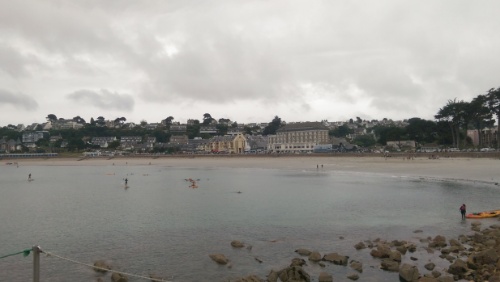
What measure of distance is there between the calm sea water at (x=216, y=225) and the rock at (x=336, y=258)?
405mm

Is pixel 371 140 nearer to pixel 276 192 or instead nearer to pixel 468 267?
pixel 276 192

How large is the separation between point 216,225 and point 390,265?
12.8 meters

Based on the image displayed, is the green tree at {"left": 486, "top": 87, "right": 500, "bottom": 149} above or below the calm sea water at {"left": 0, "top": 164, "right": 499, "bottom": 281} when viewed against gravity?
above

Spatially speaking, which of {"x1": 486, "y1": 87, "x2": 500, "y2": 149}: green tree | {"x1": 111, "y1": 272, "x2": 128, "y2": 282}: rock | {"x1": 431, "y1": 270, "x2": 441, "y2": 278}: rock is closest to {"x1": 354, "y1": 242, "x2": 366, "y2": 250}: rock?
{"x1": 431, "y1": 270, "x2": 441, "y2": 278}: rock

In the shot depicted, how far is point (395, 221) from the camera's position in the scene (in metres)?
26.9

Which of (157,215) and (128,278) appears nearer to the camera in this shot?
(128,278)

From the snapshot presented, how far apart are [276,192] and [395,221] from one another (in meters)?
18.1

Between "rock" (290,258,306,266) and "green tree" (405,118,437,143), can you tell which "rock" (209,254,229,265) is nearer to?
"rock" (290,258,306,266)

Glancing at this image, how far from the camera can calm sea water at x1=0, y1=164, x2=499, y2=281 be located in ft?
58.9

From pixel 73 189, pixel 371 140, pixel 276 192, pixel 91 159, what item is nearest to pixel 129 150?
pixel 91 159

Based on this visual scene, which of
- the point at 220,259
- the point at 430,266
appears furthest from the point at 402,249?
the point at 220,259

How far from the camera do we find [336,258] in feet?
58.2

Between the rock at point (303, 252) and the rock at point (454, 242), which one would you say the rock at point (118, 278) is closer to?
the rock at point (303, 252)

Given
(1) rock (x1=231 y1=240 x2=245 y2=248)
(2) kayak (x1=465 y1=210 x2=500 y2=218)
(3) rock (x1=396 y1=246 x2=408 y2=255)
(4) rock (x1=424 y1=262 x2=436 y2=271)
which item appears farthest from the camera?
(2) kayak (x1=465 y1=210 x2=500 y2=218)
